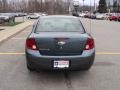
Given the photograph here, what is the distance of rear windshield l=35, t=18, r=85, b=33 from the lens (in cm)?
848

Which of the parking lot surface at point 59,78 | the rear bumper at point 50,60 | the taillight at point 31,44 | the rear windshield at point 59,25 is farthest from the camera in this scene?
the rear windshield at point 59,25

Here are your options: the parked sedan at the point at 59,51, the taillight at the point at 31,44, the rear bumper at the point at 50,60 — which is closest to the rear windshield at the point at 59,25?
the parked sedan at the point at 59,51

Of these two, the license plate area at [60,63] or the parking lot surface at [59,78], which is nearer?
the parking lot surface at [59,78]

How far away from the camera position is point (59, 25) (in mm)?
8688

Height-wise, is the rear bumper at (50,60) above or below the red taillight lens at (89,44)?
below

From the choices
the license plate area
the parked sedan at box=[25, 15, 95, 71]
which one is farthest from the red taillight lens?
the license plate area

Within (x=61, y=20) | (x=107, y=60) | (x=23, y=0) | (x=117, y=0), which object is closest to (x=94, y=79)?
(x=61, y=20)

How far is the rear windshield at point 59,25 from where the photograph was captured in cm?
848

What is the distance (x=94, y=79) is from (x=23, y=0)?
130 m

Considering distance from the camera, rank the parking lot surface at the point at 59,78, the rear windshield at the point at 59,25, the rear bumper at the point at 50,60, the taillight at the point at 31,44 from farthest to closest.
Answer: the rear windshield at the point at 59,25 < the taillight at the point at 31,44 < the rear bumper at the point at 50,60 < the parking lot surface at the point at 59,78

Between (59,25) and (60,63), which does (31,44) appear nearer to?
(60,63)

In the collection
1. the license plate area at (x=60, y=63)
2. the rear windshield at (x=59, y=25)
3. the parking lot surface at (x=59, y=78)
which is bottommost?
the parking lot surface at (x=59, y=78)

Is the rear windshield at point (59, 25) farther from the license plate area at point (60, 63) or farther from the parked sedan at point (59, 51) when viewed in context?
the license plate area at point (60, 63)

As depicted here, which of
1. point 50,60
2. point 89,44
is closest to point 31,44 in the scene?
point 50,60
